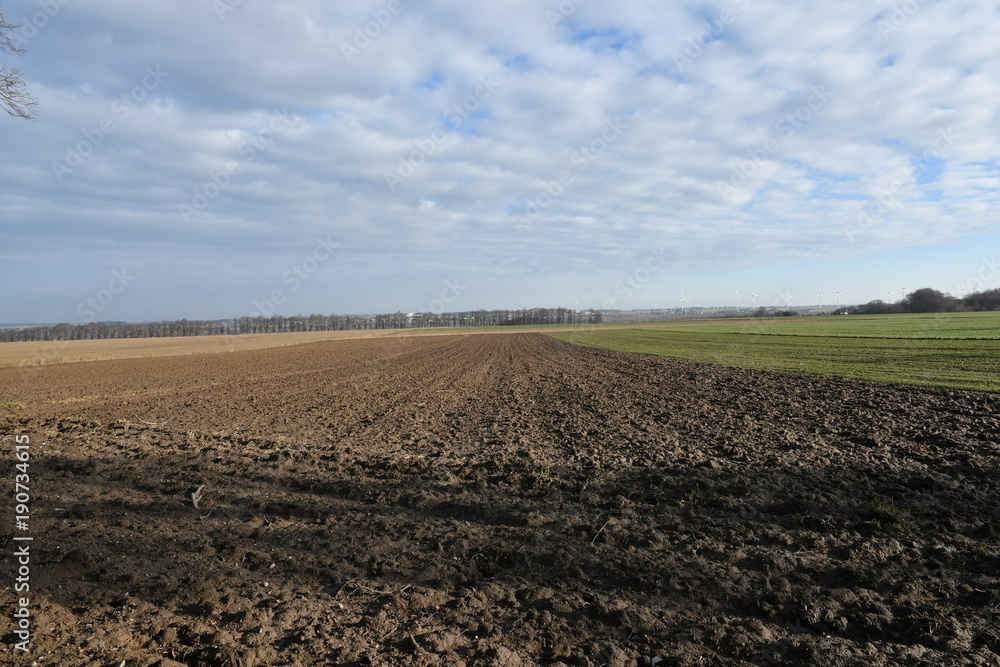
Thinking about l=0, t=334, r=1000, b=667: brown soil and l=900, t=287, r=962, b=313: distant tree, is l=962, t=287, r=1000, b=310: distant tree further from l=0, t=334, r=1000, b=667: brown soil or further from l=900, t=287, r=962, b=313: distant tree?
l=0, t=334, r=1000, b=667: brown soil

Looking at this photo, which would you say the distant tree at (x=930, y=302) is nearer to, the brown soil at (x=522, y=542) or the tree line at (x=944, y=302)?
the tree line at (x=944, y=302)

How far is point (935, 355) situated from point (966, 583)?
2665cm

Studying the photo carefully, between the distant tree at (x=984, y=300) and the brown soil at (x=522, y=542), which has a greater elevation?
the distant tree at (x=984, y=300)

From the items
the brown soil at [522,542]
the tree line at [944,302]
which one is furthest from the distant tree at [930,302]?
the brown soil at [522,542]

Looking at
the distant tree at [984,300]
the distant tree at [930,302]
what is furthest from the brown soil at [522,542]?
the distant tree at [984,300]

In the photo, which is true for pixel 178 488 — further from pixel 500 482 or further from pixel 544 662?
pixel 544 662

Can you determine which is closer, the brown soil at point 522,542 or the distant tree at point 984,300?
the brown soil at point 522,542

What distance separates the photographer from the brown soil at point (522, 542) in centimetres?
377

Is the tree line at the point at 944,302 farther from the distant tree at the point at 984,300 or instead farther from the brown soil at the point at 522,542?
the brown soil at the point at 522,542

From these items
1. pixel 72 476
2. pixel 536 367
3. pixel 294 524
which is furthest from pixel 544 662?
pixel 536 367

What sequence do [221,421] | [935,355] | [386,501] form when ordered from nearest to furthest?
1. [386,501]
2. [221,421]
3. [935,355]

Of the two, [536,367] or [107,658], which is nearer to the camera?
[107,658]

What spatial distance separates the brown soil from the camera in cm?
377

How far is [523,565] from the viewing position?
5.04 meters
